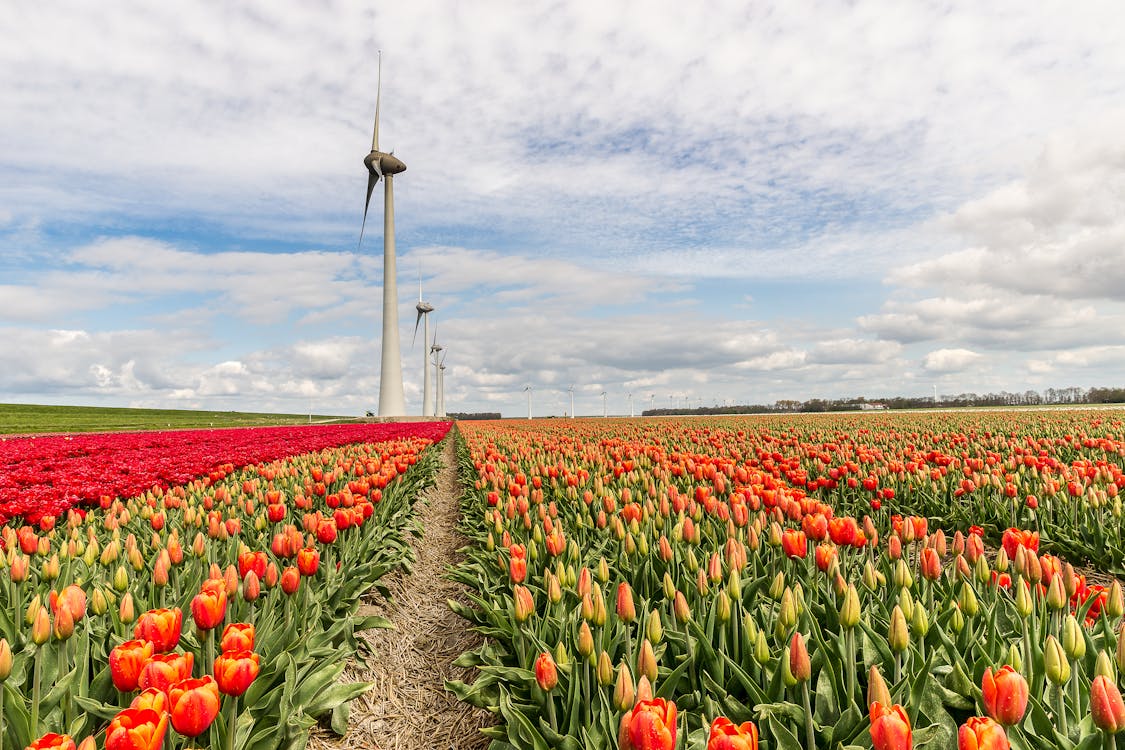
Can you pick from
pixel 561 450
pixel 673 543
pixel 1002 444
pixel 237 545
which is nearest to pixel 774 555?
pixel 673 543

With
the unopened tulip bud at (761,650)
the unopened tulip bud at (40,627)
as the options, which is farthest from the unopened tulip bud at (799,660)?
the unopened tulip bud at (40,627)

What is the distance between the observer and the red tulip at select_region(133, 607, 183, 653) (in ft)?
8.14

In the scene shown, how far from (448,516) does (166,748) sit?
26.2 feet

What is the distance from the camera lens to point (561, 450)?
34.6 feet

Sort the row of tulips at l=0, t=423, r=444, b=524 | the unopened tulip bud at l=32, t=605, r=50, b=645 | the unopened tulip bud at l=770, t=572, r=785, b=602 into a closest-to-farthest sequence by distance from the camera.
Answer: the unopened tulip bud at l=32, t=605, r=50, b=645 → the unopened tulip bud at l=770, t=572, r=785, b=602 → the row of tulips at l=0, t=423, r=444, b=524

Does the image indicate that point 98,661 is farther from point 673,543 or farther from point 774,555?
point 774,555

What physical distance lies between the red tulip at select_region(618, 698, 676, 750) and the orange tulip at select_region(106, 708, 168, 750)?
4.66 ft

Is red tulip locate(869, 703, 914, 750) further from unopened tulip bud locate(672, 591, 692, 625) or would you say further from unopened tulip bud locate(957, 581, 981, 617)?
unopened tulip bud locate(957, 581, 981, 617)

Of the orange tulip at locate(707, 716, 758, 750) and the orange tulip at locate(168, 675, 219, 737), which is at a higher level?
the orange tulip at locate(707, 716, 758, 750)

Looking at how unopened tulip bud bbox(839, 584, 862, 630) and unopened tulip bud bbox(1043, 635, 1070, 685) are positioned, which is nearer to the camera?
unopened tulip bud bbox(1043, 635, 1070, 685)

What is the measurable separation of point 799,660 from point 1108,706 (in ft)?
2.95

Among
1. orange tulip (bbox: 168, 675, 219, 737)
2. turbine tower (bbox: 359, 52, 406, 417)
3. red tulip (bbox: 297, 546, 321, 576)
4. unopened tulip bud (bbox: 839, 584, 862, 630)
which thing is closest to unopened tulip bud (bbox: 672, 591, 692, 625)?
unopened tulip bud (bbox: 839, 584, 862, 630)

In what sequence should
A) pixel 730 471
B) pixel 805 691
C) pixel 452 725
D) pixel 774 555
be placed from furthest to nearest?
pixel 730 471 → pixel 774 555 → pixel 452 725 → pixel 805 691

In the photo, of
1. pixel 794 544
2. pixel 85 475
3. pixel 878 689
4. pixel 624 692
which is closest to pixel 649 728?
pixel 624 692
